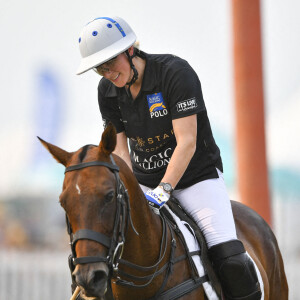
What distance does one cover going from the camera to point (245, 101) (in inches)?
361

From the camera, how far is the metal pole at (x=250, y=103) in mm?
9172

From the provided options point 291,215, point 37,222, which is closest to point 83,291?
point 291,215

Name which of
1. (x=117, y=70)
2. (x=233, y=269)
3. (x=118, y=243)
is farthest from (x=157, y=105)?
(x=118, y=243)

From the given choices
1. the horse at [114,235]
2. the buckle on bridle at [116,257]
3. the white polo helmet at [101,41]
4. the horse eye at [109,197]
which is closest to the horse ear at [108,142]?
the horse at [114,235]

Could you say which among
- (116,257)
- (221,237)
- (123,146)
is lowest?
(221,237)

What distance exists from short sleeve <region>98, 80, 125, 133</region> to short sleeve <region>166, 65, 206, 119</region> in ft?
1.75

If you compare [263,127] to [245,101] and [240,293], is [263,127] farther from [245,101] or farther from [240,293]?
[240,293]

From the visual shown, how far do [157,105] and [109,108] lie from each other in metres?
0.53

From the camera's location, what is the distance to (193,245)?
4406mm

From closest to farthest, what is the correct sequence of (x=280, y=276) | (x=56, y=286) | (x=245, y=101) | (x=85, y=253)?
(x=85, y=253) < (x=280, y=276) < (x=245, y=101) < (x=56, y=286)

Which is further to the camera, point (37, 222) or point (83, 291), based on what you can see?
point (37, 222)

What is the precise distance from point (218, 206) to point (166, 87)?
35.0 inches

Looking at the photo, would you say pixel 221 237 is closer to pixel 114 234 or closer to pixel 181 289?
pixel 181 289

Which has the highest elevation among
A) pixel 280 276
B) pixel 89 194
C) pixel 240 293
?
pixel 89 194
